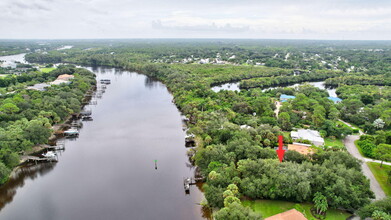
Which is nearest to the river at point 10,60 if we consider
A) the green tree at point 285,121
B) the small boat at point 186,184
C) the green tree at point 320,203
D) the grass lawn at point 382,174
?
the small boat at point 186,184

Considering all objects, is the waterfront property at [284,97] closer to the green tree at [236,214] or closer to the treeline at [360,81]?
the treeline at [360,81]

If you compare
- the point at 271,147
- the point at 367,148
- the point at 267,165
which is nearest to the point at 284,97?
the point at 367,148

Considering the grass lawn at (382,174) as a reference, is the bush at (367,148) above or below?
above

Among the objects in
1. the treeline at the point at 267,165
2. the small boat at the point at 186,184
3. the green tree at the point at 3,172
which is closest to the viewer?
the treeline at the point at 267,165

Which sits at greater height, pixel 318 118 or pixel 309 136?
pixel 318 118

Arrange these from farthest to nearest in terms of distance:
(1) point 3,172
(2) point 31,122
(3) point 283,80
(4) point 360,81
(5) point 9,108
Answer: (3) point 283,80
(4) point 360,81
(5) point 9,108
(2) point 31,122
(1) point 3,172

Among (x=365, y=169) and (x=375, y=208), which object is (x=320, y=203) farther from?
(x=365, y=169)
